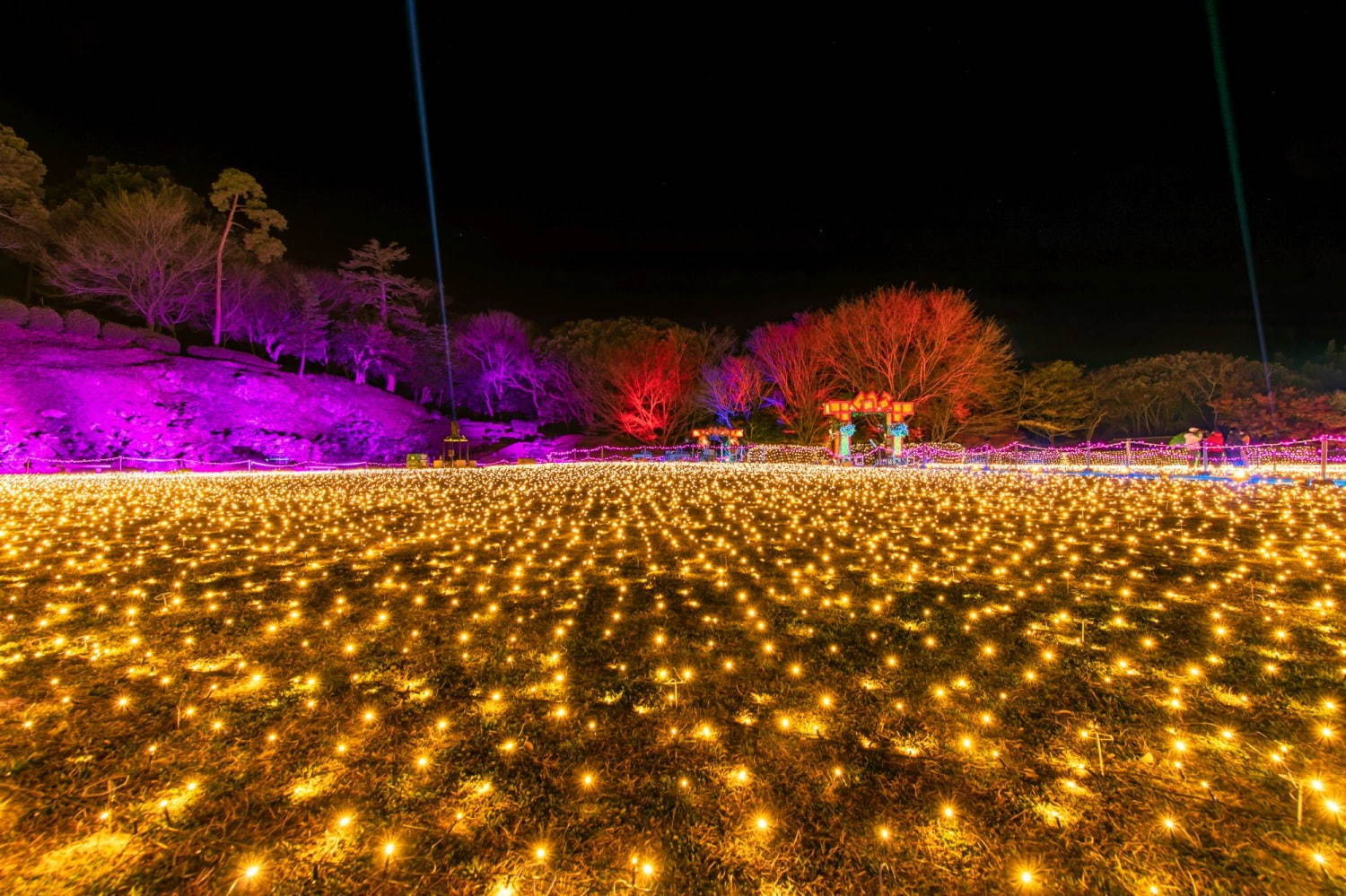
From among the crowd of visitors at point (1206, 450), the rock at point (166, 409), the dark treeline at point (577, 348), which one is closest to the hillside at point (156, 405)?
the rock at point (166, 409)

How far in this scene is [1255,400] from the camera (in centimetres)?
2297

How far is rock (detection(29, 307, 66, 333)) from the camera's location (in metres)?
19.3

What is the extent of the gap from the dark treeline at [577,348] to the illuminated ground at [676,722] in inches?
856

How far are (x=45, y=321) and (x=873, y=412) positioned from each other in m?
30.3

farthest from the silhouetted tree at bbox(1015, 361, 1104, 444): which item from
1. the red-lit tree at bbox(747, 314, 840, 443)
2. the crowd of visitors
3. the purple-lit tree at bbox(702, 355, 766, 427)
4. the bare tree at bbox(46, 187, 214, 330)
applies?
the bare tree at bbox(46, 187, 214, 330)

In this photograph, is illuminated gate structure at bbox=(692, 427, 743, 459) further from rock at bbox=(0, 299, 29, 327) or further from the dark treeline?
rock at bbox=(0, 299, 29, 327)

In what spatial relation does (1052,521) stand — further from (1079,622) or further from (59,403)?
(59,403)

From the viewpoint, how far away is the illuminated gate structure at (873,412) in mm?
21594

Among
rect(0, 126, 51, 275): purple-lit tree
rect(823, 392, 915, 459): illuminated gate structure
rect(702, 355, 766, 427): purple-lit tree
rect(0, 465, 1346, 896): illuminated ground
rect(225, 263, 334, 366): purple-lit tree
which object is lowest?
rect(0, 465, 1346, 896): illuminated ground

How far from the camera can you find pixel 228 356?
23312 mm

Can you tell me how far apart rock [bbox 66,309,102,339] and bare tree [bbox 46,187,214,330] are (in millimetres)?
1210

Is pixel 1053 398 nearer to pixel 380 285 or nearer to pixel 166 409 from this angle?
pixel 380 285

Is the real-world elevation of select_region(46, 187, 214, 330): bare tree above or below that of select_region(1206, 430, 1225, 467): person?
above

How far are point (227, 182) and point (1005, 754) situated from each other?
107 feet
